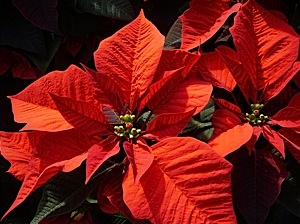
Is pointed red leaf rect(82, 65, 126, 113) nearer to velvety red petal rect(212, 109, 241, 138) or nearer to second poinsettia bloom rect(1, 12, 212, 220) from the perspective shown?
second poinsettia bloom rect(1, 12, 212, 220)

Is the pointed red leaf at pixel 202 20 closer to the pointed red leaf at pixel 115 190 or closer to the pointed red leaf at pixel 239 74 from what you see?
the pointed red leaf at pixel 239 74

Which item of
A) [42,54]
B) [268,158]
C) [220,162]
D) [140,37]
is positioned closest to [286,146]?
[268,158]

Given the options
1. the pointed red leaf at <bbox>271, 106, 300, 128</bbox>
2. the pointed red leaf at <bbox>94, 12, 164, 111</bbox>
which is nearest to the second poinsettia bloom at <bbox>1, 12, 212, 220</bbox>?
the pointed red leaf at <bbox>94, 12, 164, 111</bbox>

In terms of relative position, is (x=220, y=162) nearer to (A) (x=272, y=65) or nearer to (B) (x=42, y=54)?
(A) (x=272, y=65)

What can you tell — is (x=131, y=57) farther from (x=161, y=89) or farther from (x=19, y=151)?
(x=19, y=151)

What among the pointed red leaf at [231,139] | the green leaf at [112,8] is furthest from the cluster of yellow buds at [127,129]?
the green leaf at [112,8]

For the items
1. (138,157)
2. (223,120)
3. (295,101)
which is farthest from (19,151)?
(295,101)
